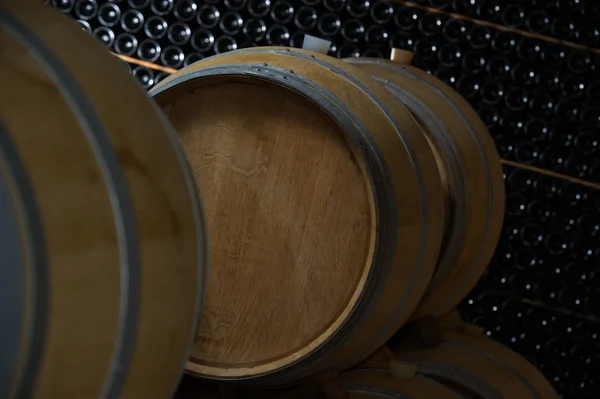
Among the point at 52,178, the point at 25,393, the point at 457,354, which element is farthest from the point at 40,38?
the point at 457,354

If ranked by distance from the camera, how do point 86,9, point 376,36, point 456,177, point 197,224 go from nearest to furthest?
point 197,224, point 456,177, point 86,9, point 376,36

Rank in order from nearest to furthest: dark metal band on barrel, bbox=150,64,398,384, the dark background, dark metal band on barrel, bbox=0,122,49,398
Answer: dark metal band on barrel, bbox=0,122,49,398 < dark metal band on barrel, bbox=150,64,398,384 < the dark background

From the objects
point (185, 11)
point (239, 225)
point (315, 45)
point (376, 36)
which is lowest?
point (239, 225)

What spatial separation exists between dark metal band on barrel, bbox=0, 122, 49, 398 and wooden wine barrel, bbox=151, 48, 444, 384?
925 millimetres

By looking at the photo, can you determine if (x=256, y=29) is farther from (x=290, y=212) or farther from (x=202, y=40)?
(x=290, y=212)

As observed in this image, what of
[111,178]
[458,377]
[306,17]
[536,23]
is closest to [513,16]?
[536,23]

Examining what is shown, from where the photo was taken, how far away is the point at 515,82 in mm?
4281

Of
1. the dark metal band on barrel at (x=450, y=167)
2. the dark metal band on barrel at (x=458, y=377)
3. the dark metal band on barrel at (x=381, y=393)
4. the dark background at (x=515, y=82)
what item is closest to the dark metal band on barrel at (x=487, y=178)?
the dark metal band on barrel at (x=450, y=167)

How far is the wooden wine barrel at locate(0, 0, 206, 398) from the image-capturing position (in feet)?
2.10

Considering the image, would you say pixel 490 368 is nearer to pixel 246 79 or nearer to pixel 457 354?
pixel 457 354

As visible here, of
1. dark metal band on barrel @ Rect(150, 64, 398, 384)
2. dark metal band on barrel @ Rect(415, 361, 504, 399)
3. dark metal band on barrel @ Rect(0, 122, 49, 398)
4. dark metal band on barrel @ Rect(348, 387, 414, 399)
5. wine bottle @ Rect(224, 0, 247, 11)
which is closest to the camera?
dark metal band on barrel @ Rect(0, 122, 49, 398)

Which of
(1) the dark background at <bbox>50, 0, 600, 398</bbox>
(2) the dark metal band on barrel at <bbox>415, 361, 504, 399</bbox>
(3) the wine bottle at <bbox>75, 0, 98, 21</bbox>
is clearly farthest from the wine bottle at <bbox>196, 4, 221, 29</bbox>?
(2) the dark metal band on barrel at <bbox>415, 361, 504, 399</bbox>

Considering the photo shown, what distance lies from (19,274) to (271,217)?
0.98m

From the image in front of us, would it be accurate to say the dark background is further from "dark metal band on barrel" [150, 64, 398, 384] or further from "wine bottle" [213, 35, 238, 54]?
"dark metal band on barrel" [150, 64, 398, 384]
